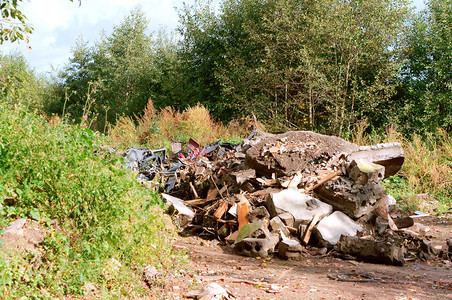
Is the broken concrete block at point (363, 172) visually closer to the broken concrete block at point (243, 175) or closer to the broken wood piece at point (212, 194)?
the broken concrete block at point (243, 175)

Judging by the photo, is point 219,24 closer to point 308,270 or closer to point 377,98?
point 377,98

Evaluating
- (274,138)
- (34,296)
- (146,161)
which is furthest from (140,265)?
(146,161)

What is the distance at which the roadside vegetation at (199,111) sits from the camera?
11.2ft

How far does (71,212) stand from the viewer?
11.6 feet

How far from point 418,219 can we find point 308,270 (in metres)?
4.21

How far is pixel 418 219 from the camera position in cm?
800

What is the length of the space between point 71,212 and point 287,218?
3.22 meters

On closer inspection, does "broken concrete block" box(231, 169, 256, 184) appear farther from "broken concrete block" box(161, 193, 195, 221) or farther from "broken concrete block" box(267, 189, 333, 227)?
"broken concrete block" box(161, 193, 195, 221)

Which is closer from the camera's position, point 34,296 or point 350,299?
point 34,296

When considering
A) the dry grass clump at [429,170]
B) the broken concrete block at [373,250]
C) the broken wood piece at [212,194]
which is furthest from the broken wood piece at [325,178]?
the dry grass clump at [429,170]

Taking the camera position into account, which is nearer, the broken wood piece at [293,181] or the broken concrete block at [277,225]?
the broken concrete block at [277,225]

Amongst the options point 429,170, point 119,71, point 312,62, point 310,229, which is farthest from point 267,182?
point 119,71

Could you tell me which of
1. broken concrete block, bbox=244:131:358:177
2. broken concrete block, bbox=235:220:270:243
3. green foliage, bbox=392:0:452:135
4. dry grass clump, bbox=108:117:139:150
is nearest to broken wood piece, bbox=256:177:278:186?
broken concrete block, bbox=244:131:358:177

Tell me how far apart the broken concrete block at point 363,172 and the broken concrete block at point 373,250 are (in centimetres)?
123
